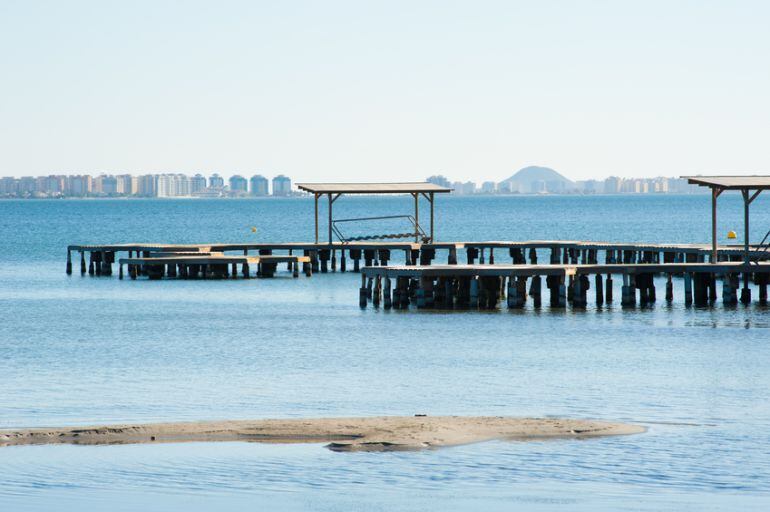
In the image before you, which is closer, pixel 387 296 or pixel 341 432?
pixel 341 432

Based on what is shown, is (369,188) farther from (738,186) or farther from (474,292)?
(738,186)

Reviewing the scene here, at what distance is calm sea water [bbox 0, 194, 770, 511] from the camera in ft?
60.6

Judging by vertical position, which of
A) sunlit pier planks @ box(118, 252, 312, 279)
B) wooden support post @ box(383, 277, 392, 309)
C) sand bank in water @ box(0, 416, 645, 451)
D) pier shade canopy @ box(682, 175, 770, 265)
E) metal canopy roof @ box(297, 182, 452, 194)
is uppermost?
metal canopy roof @ box(297, 182, 452, 194)

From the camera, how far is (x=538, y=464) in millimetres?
19938

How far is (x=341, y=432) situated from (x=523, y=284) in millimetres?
26136

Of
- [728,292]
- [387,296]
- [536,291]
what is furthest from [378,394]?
[728,292]

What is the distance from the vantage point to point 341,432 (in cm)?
2159

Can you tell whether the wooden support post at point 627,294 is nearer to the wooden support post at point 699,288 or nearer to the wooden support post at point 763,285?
the wooden support post at point 699,288

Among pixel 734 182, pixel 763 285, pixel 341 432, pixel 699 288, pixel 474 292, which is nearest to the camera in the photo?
pixel 341 432

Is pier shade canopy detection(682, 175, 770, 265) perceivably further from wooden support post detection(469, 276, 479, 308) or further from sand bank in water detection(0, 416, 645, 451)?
sand bank in water detection(0, 416, 645, 451)

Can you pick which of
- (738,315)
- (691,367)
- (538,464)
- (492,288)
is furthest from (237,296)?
(538,464)

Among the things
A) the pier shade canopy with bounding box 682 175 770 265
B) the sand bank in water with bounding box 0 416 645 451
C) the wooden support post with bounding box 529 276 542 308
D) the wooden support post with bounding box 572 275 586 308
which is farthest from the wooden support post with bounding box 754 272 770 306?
the sand bank in water with bounding box 0 416 645 451

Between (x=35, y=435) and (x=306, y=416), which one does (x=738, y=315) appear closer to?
(x=306, y=416)

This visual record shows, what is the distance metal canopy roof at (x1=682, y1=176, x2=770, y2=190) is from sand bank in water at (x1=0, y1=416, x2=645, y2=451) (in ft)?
82.8
